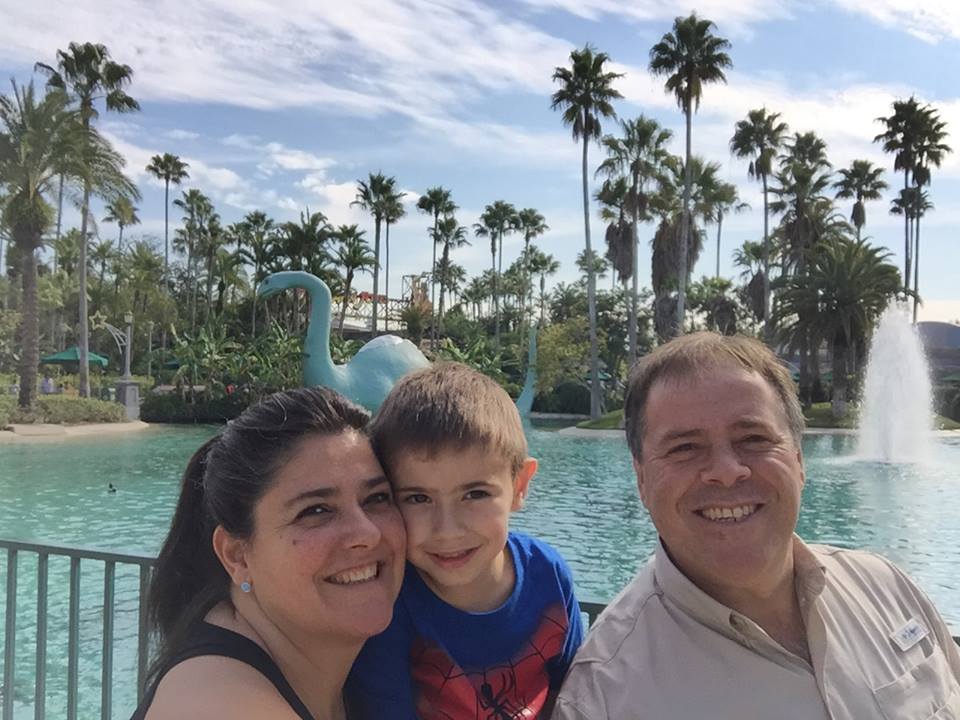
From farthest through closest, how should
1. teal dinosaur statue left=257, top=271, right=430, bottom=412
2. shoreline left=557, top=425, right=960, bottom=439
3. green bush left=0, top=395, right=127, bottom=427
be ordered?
shoreline left=557, top=425, right=960, bottom=439 < green bush left=0, top=395, right=127, bottom=427 < teal dinosaur statue left=257, top=271, right=430, bottom=412

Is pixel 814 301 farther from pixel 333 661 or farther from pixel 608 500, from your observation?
pixel 333 661

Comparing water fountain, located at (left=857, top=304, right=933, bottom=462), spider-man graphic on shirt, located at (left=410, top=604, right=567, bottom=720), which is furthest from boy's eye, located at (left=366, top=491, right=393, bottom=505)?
water fountain, located at (left=857, top=304, right=933, bottom=462)

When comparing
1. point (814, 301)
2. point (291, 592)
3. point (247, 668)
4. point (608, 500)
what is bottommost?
point (608, 500)

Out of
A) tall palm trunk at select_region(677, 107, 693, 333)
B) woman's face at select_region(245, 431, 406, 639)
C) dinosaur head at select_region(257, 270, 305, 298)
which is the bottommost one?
woman's face at select_region(245, 431, 406, 639)

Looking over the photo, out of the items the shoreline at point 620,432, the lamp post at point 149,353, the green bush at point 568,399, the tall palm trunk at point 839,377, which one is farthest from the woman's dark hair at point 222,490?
the lamp post at point 149,353

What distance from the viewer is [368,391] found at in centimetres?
1312

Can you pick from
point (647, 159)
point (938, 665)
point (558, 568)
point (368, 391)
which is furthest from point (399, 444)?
point (647, 159)

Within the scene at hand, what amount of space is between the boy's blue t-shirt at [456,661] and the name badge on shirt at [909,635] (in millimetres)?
729

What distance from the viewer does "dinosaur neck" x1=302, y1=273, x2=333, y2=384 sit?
1374cm

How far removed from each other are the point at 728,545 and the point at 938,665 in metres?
0.56

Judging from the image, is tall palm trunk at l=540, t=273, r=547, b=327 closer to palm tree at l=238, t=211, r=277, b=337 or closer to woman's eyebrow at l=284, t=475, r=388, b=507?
palm tree at l=238, t=211, r=277, b=337

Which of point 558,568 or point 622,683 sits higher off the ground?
point 558,568

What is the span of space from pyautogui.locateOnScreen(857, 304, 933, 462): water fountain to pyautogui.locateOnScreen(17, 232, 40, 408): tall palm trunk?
2372 cm

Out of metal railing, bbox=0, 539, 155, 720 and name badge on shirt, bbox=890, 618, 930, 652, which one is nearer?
name badge on shirt, bbox=890, 618, 930, 652
